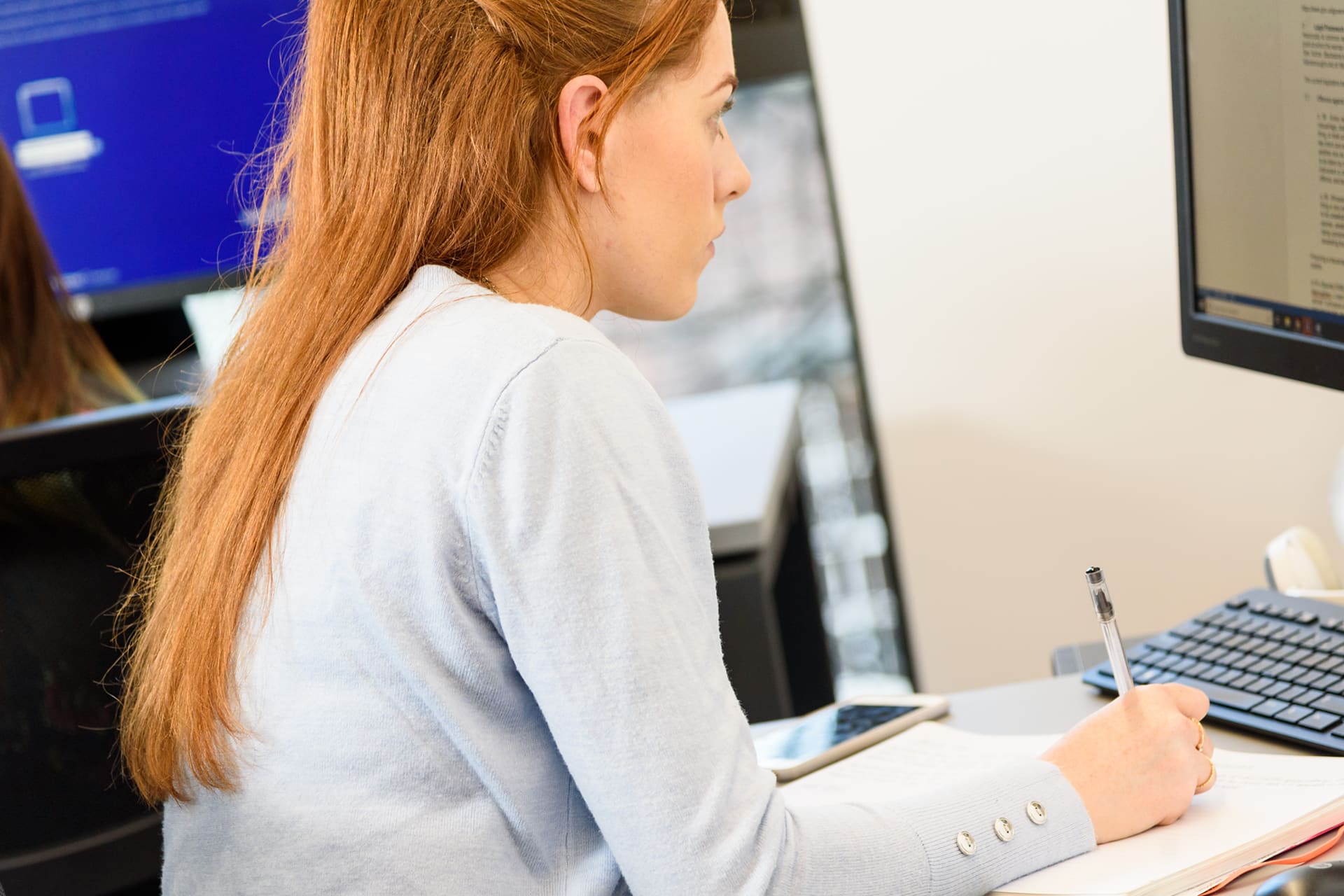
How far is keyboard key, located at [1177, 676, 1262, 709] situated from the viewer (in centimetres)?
77

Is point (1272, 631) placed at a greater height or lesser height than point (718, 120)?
lesser

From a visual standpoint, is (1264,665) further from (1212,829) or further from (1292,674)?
(1212,829)

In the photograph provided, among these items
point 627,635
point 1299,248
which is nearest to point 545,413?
point 627,635

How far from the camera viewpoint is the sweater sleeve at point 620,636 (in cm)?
58

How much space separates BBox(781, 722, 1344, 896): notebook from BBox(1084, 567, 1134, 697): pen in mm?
67

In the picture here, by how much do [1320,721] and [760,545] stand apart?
72cm

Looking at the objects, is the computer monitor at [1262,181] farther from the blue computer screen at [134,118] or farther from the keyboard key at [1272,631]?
the blue computer screen at [134,118]

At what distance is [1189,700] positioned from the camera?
27.8 inches

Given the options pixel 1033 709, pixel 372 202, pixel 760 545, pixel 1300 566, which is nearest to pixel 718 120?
pixel 372 202

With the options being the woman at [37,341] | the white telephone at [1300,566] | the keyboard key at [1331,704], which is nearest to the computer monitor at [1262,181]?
the white telephone at [1300,566]

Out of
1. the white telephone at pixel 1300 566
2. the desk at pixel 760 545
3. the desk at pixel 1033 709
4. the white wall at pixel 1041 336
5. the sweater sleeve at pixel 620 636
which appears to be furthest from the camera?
the white wall at pixel 1041 336

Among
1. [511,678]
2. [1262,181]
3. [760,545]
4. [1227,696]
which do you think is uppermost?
[1262,181]

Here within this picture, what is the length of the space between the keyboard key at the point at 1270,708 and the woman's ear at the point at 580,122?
461 mm

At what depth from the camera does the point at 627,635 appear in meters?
0.58
